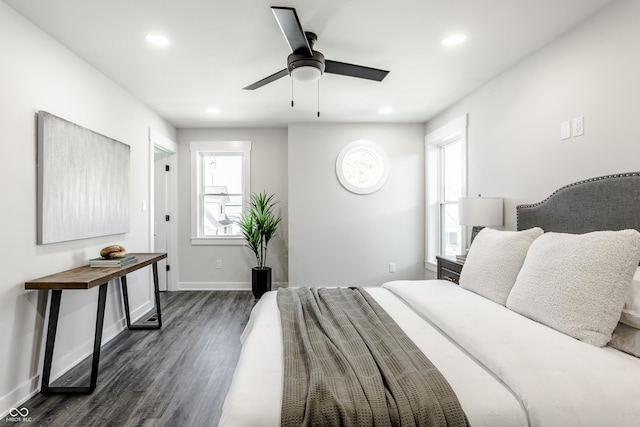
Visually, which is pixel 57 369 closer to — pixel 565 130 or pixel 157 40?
pixel 157 40

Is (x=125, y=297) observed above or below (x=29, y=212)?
below

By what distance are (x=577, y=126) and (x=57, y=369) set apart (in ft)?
13.3

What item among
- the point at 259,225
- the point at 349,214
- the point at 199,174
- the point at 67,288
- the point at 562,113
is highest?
the point at 562,113

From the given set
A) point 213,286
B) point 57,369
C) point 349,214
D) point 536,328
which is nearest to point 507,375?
point 536,328

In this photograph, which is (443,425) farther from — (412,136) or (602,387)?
(412,136)

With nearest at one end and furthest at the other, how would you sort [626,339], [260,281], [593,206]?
1. [626,339]
2. [593,206]
3. [260,281]

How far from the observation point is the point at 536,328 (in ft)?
4.99

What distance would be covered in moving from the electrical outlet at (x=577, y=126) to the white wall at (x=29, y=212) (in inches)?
143

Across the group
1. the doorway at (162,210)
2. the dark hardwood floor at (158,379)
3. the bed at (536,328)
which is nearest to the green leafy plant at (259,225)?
the doorway at (162,210)

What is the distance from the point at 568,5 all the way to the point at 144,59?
9.94ft

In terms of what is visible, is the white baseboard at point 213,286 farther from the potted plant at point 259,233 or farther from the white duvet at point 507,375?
the white duvet at point 507,375

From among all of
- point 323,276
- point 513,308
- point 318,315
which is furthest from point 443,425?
point 323,276

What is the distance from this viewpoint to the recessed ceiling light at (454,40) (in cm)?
239

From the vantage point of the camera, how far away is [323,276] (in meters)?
4.72
